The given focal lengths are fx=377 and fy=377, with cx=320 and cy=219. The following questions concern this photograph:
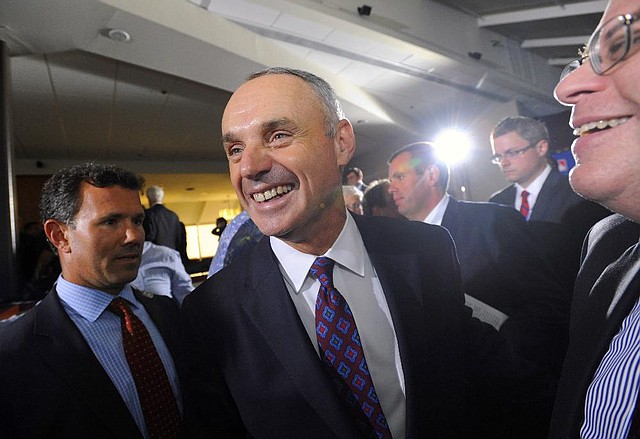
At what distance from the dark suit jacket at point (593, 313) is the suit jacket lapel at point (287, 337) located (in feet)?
1.47

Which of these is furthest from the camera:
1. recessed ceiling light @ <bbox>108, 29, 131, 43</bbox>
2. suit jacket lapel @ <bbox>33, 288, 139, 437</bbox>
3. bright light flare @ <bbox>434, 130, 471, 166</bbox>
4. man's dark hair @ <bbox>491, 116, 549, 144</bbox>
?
bright light flare @ <bbox>434, 130, 471, 166</bbox>

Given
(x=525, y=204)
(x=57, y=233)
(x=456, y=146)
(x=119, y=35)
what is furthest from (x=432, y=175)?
(x=456, y=146)

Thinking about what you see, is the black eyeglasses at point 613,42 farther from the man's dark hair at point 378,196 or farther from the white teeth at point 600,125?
the man's dark hair at point 378,196

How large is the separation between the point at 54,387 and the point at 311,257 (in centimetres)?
83

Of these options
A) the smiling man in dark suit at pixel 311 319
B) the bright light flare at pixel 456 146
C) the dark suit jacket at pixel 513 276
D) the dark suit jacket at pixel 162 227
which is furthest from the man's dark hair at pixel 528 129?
the bright light flare at pixel 456 146

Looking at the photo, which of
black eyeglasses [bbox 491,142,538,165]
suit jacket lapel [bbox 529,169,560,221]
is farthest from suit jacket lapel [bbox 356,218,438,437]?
black eyeglasses [bbox 491,142,538,165]

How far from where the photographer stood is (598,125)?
2.11ft

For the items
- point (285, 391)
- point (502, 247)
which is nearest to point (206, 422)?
point (285, 391)

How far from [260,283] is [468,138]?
7454 mm

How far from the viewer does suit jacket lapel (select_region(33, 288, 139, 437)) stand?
3.57 feet

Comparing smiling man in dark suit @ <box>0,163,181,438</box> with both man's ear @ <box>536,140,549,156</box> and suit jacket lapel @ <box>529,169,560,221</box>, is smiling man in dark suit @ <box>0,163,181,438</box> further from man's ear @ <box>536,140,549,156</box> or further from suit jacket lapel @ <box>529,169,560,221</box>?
man's ear @ <box>536,140,549,156</box>

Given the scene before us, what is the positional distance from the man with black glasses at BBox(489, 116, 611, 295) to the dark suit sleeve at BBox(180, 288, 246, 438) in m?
1.74

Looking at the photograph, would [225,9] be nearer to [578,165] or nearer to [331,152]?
[331,152]

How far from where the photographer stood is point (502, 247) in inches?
69.9
